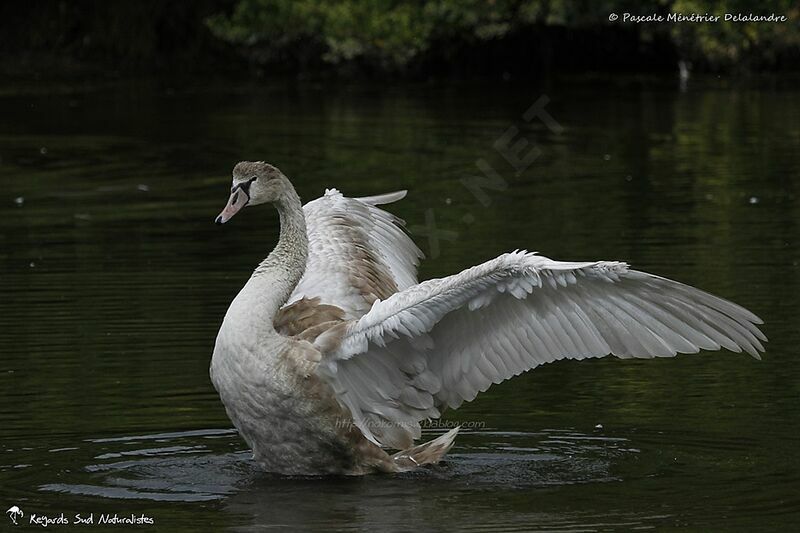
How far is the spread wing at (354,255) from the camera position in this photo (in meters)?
9.60

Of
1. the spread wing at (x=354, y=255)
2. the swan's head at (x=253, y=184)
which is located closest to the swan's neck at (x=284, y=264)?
the swan's head at (x=253, y=184)

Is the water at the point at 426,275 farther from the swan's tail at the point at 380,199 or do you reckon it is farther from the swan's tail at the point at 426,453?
the swan's tail at the point at 380,199

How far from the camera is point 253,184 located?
8922mm

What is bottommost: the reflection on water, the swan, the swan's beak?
the reflection on water

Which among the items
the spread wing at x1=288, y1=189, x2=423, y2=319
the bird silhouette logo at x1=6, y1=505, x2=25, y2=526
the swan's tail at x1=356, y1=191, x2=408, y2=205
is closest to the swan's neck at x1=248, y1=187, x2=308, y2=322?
the spread wing at x1=288, y1=189, x2=423, y2=319

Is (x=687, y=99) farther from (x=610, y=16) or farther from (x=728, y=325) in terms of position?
(x=728, y=325)

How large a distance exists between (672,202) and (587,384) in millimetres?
7690

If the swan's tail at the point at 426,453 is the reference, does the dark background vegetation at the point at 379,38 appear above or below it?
above

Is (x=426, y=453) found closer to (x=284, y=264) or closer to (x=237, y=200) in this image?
(x=284, y=264)

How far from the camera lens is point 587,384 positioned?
1054cm

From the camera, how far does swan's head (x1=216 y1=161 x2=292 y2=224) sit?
350 inches

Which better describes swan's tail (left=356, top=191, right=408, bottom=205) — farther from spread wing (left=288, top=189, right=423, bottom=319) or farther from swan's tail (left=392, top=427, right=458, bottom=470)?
swan's tail (left=392, top=427, right=458, bottom=470)

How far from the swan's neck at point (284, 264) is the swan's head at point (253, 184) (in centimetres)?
11

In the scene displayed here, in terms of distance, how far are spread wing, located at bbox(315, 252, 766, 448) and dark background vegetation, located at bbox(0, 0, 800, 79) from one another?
24995 millimetres
